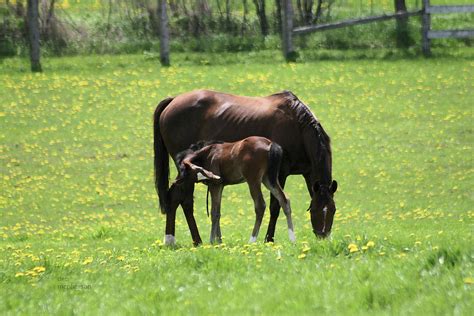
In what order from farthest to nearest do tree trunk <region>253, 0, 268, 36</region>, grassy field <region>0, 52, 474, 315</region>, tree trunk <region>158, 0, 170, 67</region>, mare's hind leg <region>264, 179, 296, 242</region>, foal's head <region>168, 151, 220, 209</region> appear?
tree trunk <region>253, 0, 268, 36</region>, tree trunk <region>158, 0, 170, 67</region>, foal's head <region>168, 151, 220, 209</region>, mare's hind leg <region>264, 179, 296, 242</region>, grassy field <region>0, 52, 474, 315</region>

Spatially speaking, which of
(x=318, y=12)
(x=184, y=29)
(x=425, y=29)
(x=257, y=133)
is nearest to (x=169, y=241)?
(x=257, y=133)

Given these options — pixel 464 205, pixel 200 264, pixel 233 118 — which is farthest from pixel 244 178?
pixel 464 205

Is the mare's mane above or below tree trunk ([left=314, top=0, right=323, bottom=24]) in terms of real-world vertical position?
below

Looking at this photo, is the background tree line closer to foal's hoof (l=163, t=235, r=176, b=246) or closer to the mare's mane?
the mare's mane

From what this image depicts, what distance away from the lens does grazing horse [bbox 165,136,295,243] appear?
13234 mm

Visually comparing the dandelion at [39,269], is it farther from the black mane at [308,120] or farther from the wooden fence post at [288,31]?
the wooden fence post at [288,31]

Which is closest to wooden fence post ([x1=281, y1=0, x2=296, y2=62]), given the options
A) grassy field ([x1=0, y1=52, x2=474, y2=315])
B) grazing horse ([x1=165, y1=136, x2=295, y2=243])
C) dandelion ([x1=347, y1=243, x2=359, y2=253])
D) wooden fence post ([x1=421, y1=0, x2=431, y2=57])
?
grassy field ([x1=0, y1=52, x2=474, y2=315])

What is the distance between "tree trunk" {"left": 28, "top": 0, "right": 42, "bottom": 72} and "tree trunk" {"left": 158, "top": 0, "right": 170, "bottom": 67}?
11.1 ft

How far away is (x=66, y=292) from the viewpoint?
372 inches

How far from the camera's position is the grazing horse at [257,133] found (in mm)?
13727

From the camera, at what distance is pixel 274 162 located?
13.2 meters

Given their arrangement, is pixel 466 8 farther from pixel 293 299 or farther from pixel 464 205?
pixel 293 299

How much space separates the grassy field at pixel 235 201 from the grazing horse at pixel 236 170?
0.59m

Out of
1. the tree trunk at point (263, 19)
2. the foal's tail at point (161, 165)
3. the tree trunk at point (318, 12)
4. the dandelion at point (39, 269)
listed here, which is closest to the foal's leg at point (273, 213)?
the foal's tail at point (161, 165)
